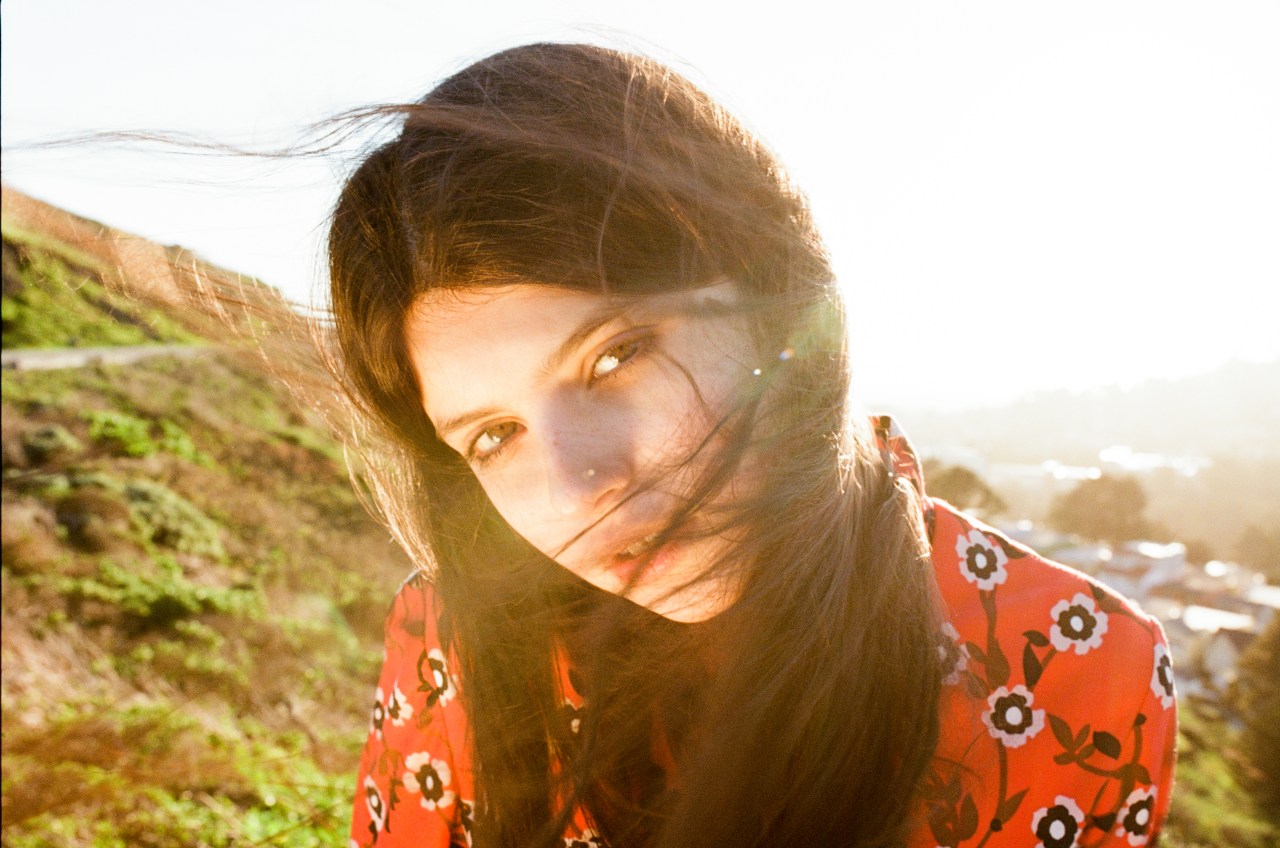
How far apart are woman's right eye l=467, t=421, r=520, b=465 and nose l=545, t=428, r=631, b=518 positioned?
0.57ft

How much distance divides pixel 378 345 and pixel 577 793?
3.22 ft

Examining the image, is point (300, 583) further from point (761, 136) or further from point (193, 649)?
point (761, 136)

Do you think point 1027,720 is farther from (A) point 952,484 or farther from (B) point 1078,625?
(A) point 952,484

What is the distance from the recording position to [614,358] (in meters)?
1.15

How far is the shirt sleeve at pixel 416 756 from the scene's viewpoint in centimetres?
167

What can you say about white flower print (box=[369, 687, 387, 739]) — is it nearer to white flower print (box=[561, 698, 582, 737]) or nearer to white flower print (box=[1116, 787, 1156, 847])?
white flower print (box=[561, 698, 582, 737])

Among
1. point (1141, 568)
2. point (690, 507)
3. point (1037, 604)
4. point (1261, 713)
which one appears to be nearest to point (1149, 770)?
point (1037, 604)

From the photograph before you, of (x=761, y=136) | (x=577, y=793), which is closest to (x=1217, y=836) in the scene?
(x=577, y=793)

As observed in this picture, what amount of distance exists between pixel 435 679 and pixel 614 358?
41.1 inches

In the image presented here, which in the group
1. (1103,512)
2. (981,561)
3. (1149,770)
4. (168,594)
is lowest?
(1103,512)

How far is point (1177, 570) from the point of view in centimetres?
958

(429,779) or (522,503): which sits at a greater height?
(522,503)

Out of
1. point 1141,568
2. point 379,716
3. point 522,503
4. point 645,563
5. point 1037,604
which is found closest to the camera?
point 645,563

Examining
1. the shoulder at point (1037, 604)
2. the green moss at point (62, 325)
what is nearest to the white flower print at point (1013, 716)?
the shoulder at point (1037, 604)
